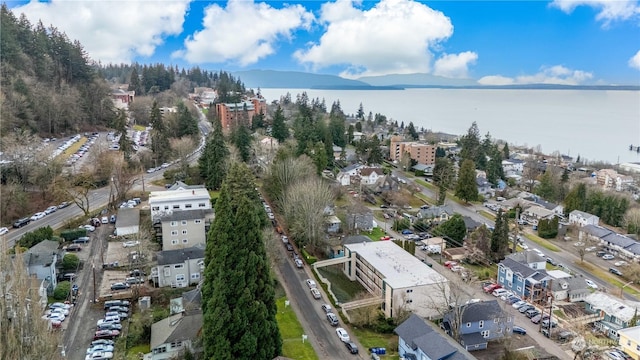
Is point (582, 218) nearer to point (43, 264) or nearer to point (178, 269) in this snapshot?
point (178, 269)

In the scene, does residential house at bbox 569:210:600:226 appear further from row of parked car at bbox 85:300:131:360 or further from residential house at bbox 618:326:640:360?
row of parked car at bbox 85:300:131:360

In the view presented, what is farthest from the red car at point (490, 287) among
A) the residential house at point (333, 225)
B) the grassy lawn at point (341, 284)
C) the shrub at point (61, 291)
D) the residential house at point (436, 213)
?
the shrub at point (61, 291)

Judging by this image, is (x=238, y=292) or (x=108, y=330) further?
(x=108, y=330)

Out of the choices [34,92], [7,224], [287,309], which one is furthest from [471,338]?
[34,92]

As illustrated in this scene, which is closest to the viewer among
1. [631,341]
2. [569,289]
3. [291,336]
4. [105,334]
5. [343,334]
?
[105,334]

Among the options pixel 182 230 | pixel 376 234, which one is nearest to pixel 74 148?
pixel 182 230

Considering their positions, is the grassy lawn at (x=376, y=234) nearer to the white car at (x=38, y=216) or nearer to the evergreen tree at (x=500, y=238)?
the evergreen tree at (x=500, y=238)
